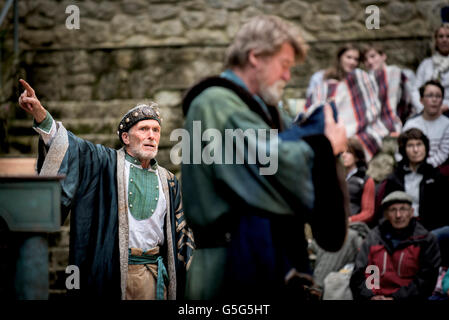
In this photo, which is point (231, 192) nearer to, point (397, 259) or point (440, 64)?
point (397, 259)

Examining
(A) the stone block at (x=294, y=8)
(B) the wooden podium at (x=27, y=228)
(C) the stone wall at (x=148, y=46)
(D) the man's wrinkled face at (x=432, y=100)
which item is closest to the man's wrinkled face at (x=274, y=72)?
(B) the wooden podium at (x=27, y=228)

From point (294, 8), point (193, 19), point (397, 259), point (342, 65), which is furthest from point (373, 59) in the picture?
point (397, 259)

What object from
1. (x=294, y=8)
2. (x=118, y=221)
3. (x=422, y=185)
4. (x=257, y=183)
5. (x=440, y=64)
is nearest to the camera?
(x=257, y=183)

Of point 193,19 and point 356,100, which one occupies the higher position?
point 193,19

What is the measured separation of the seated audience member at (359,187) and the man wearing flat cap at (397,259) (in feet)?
1.74

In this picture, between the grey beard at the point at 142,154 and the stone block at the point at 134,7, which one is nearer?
the grey beard at the point at 142,154

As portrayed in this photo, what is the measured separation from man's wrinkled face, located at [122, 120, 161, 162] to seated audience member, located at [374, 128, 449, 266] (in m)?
2.48

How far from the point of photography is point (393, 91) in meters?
7.43

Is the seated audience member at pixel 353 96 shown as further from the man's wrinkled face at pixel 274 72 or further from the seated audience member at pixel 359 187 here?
the man's wrinkled face at pixel 274 72

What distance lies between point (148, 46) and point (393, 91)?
2934mm

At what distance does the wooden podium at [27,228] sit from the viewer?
438 cm

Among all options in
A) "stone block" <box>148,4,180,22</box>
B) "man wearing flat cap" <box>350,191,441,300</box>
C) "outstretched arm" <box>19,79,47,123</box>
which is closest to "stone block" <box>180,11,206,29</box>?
"stone block" <box>148,4,180,22</box>
